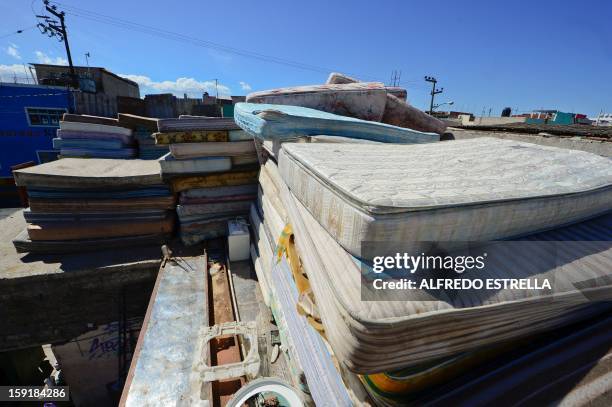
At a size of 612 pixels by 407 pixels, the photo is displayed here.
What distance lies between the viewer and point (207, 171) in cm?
340

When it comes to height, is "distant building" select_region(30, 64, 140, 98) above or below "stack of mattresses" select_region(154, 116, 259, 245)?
above

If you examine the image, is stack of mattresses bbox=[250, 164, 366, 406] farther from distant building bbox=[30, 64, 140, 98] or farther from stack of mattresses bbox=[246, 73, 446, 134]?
distant building bbox=[30, 64, 140, 98]

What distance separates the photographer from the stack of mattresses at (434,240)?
2.39 feet

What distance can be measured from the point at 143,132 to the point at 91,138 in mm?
1037

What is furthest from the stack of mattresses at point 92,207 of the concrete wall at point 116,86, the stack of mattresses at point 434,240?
the concrete wall at point 116,86

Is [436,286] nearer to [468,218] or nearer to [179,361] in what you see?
[468,218]

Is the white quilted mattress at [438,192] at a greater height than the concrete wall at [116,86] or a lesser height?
lesser

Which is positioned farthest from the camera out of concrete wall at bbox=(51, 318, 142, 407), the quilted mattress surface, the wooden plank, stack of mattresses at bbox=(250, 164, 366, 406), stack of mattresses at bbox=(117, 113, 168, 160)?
stack of mattresses at bbox=(117, 113, 168, 160)

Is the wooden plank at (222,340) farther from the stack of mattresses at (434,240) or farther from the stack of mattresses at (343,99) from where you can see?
the stack of mattresses at (343,99)

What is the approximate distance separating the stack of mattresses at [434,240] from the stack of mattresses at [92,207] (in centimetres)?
284

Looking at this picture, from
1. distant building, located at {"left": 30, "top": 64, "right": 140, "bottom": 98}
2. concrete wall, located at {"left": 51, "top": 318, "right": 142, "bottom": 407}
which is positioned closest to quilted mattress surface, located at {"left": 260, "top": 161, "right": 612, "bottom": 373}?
concrete wall, located at {"left": 51, "top": 318, "right": 142, "bottom": 407}

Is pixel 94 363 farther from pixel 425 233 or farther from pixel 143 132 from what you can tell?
pixel 425 233

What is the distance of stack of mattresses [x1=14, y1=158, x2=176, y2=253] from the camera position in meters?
3.08

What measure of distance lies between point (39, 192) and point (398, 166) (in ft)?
12.9
